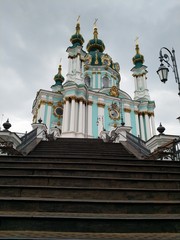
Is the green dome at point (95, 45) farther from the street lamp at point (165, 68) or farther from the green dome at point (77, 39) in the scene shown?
the street lamp at point (165, 68)

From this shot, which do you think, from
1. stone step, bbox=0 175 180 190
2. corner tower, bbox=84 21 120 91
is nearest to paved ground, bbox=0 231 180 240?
stone step, bbox=0 175 180 190

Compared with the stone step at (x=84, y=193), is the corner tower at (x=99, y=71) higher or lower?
higher

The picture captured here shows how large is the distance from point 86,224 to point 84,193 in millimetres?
1026

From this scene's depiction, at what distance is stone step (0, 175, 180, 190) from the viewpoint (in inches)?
177

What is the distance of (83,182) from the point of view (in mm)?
4551

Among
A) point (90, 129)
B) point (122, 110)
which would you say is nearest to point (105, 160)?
point (90, 129)

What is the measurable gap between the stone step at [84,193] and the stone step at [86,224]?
2.94ft

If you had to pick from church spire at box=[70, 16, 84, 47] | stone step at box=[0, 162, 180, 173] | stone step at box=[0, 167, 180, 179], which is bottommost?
stone step at box=[0, 167, 180, 179]

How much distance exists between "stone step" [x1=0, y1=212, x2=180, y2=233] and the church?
Result: 24.9 metres

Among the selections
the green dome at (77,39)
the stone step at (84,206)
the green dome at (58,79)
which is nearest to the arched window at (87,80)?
the green dome at (77,39)

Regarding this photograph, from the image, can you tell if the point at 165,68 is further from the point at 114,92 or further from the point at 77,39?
the point at 77,39

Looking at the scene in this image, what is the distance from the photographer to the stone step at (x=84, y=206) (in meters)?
3.46

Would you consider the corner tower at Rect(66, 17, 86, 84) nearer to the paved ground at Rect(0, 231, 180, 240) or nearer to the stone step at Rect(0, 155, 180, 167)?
the stone step at Rect(0, 155, 180, 167)

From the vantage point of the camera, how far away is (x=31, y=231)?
2.88 meters
